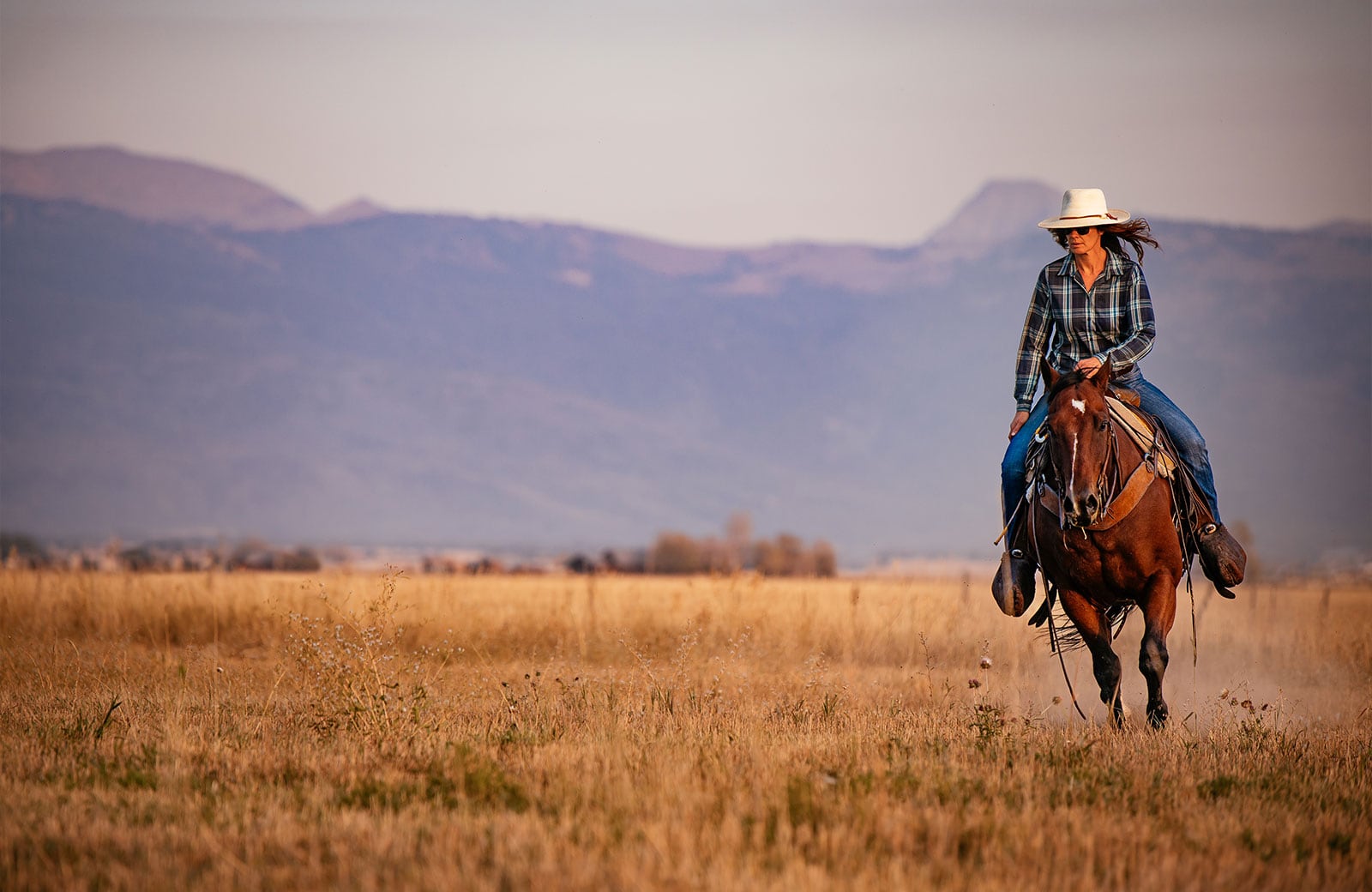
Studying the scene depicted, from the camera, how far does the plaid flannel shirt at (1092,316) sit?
10.8m

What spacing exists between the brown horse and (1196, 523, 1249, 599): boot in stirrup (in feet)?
1.22

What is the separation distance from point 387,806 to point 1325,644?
1324 cm

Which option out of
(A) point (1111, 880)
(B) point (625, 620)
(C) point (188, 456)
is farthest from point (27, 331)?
(A) point (1111, 880)

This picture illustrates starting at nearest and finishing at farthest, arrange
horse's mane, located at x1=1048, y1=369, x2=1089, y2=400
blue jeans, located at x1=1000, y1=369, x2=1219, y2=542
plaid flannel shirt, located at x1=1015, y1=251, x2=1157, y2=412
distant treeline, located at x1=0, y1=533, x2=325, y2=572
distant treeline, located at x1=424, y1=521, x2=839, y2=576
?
horse's mane, located at x1=1048, y1=369, x2=1089, y2=400
blue jeans, located at x1=1000, y1=369, x2=1219, y2=542
plaid flannel shirt, located at x1=1015, y1=251, x2=1157, y2=412
distant treeline, located at x1=0, y1=533, x2=325, y2=572
distant treeline, located at x1=424, y1=521, x2=839, y2=576

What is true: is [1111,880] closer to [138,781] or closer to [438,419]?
[138,781]

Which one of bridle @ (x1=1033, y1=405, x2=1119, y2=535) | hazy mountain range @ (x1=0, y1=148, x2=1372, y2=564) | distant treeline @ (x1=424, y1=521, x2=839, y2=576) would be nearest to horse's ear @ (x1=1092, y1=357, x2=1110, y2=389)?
bridle @ (x1=1033, y1=405, x2=1119, y2=535)

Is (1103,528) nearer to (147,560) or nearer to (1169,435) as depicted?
(1169,435)

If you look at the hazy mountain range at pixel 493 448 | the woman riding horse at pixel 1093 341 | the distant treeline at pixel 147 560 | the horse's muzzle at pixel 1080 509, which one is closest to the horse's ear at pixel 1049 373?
the woman riding horse at pixel 1093 341

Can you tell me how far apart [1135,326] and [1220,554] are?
1787 mm

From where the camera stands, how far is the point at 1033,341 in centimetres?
1135

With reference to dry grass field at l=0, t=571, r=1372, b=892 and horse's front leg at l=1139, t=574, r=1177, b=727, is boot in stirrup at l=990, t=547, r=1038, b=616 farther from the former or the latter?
horse's front leg at l=1139, t=574, r=1177, b=727

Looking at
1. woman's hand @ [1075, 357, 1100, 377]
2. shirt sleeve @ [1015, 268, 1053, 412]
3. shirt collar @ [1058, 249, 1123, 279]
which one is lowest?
woman's hand @ [1075, 357, 1100, 377]

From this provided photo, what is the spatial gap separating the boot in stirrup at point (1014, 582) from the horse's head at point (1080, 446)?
153 cm

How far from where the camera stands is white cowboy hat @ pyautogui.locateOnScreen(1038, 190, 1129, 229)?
428 inches
